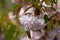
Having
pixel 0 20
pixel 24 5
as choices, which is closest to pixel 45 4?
pixel 24 5

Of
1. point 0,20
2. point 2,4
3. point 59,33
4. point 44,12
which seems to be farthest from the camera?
point 2,4

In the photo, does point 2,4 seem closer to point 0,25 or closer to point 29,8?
point 0,25

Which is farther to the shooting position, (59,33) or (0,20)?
(0,20)

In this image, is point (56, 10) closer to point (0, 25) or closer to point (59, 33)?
point (59, 33)

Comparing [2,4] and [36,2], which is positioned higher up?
[36,2]

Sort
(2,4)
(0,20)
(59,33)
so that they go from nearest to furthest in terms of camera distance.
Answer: (59,33)
(0,20)
(2,4)

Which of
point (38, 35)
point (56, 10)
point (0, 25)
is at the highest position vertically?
point (56, 10)

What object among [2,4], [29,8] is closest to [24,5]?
[29,8]

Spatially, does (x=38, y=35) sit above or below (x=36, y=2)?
below

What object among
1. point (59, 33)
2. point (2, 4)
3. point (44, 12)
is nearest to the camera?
point (44, 12)
